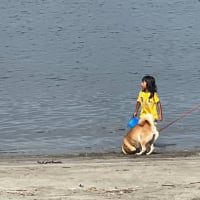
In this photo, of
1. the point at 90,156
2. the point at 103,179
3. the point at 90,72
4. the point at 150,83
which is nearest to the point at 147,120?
the point at 150,83

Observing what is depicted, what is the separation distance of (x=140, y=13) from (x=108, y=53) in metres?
16.2

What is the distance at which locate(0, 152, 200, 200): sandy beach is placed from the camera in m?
8.78

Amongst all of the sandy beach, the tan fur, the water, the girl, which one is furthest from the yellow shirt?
the water

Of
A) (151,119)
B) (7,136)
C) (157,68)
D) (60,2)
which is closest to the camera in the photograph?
(151,119)

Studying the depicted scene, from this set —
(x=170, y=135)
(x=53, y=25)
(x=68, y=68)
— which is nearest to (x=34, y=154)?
(x=170, y=135)

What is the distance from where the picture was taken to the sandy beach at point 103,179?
878cm

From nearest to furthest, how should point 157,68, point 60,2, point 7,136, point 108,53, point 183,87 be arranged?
point 7,136
point 183,87
point 157,68
point 108,53
point 60,2

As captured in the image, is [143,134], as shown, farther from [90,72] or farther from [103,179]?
[90,72]

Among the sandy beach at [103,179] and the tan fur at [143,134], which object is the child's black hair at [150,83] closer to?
the tan fur at [143,134]

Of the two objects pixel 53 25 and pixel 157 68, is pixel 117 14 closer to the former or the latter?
pixel 53 25

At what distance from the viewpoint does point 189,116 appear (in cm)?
1762

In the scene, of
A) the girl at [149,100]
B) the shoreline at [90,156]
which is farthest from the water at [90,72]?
the girl at [149,100]

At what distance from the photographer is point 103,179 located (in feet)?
32.0

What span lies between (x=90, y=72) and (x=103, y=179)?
15381 millimetres
